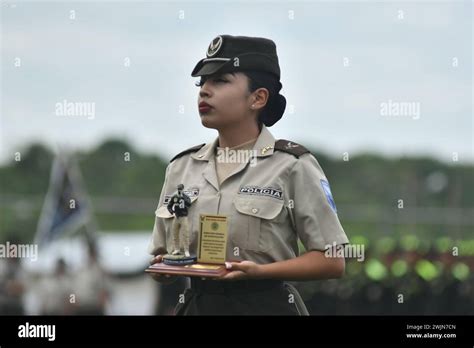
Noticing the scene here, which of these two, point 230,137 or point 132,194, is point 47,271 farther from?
point 230,137

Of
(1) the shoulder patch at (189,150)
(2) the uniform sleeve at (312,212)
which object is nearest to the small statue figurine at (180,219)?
(1) the shoulder patch at (189,150)

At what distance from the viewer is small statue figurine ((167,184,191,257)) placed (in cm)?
364

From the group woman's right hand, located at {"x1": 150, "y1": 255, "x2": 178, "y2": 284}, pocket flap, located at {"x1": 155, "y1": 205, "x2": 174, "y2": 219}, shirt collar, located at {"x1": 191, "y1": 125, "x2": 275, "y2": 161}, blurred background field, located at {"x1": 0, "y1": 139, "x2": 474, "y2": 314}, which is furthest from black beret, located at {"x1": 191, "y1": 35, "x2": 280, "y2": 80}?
blurred background field, located at {"x1": 0, "y1": 139, "x2": 474, "y2": 314}

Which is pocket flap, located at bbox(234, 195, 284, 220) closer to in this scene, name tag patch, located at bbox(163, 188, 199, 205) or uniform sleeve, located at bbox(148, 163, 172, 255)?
name tag patch, located at bbox(163, 188, 199, 205)

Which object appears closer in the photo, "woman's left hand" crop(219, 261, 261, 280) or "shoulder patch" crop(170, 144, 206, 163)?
"woman's left hand" crop(219, 261, 261, 280)

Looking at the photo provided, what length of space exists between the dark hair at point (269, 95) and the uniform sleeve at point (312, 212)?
0.25m

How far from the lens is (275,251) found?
3.65 meters

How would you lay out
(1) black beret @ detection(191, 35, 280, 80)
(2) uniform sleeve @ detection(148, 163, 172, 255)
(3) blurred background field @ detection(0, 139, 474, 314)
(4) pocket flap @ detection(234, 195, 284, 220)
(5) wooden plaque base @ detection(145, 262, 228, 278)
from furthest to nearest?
(3) blurred background field @ detection(0, 139, 474, 314), (2) uniform sleeve @ detection(148, 163, 172, 255), (1) black beret @ detection(191, 35, 280, 80), (4) pocket flap @ detection(234, 195, 284, 220), (5) wooden plaque base @ detection(145, 262, 228, 278)

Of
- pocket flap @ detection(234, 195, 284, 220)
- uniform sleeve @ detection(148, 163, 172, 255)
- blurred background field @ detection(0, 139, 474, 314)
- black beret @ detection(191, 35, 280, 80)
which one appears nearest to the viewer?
pocket flap @ detection(234, 195, 284, 220)

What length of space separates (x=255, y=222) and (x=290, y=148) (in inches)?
13.4

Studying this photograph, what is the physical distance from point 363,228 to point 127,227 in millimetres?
3543

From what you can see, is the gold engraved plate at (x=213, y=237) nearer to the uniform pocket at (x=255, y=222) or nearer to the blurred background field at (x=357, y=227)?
the uniform pocket at (x=255, y=222)

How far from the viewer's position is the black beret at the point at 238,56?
374 centimetres
